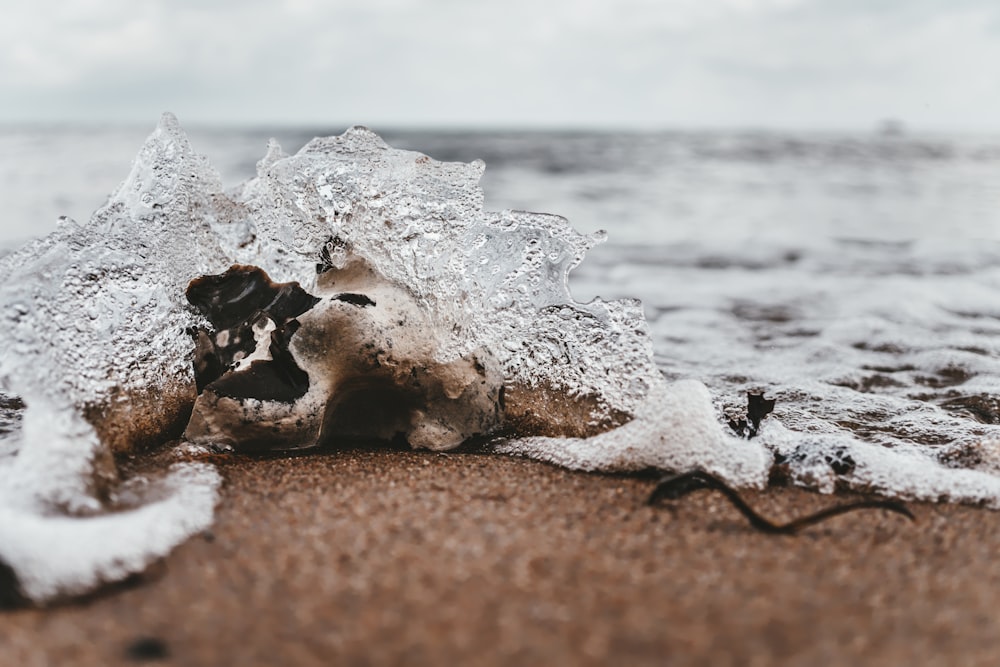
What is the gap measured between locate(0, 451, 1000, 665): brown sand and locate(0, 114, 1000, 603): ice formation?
8.1 inches

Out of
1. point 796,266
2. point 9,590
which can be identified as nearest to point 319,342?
point 9,590

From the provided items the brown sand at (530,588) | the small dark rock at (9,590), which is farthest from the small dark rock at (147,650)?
the small dark rock at (9,590)

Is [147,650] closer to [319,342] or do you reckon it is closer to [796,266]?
[319,342]

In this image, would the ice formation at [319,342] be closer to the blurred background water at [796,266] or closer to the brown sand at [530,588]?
the brown sand at [530,588]

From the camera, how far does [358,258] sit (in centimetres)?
→ 209

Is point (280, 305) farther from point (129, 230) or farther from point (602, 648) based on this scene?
point (602, 648)

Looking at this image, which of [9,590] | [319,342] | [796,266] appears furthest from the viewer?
[796,266]

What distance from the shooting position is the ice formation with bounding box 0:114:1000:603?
1.60m

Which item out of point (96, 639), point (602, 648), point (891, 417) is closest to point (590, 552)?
point (602, 648)

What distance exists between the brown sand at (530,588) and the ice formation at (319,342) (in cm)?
20

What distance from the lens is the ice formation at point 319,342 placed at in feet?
5.24

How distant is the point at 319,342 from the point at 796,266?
415cm

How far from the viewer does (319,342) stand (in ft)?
6.21

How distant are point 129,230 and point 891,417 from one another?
214 centimetres
